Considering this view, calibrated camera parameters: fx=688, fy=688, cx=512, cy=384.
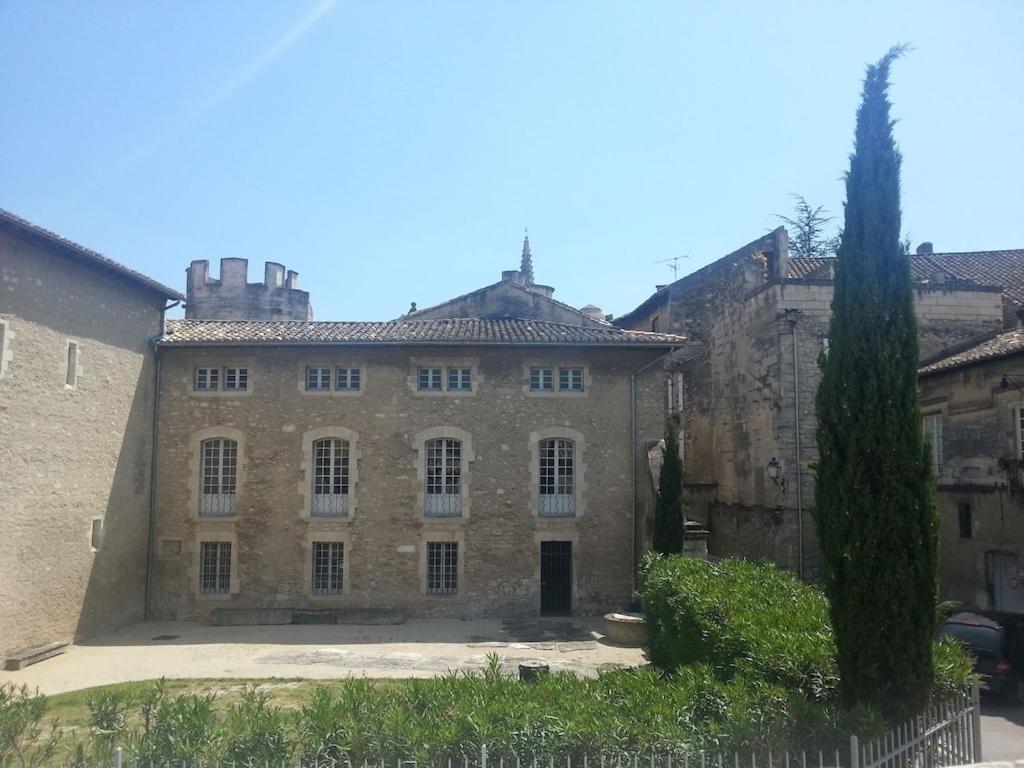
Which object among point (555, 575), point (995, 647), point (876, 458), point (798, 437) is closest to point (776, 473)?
point (798, 437)

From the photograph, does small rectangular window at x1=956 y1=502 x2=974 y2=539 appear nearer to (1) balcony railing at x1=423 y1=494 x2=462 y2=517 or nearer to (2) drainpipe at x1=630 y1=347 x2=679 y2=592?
(2) drainpipe at x1=630 y1=347 x2=679 y2=592

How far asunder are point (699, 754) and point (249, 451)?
14783 millimetres

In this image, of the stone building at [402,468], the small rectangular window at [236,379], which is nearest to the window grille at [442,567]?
the stone building at [402,468]

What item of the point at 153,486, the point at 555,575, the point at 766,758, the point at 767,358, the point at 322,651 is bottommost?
the point at 322,651

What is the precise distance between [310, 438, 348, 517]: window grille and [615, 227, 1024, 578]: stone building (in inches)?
446

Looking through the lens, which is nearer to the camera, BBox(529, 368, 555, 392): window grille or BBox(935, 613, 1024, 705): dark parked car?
BBox(935, 613, 1024, 705): dark parked car

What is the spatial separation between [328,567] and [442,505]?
3.21 metres

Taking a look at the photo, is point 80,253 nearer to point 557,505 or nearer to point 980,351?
point 557,505

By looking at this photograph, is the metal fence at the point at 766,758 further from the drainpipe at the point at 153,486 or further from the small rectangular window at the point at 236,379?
the drainpipe at the point at 153,486

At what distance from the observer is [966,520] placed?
15898 mm

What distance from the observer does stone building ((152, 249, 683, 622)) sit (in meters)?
17.1

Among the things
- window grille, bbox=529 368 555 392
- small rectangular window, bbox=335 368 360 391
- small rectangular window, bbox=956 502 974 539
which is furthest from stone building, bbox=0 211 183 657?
small rectangular window, bbox=956 502 974 539

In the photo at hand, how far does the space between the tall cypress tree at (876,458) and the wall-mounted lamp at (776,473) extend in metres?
12.3

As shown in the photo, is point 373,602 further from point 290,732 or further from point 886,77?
point 886,77
